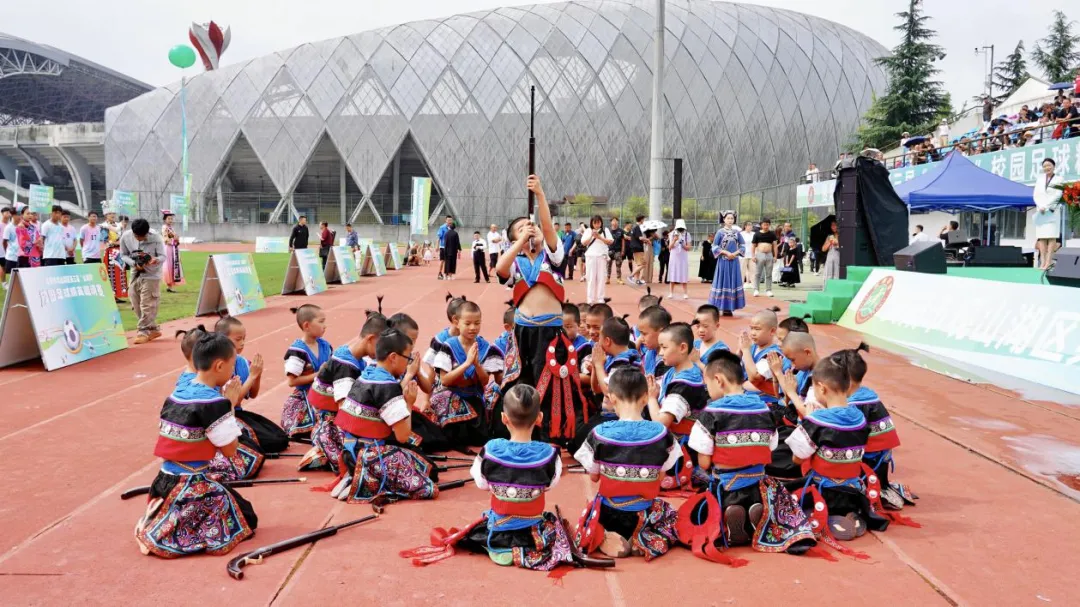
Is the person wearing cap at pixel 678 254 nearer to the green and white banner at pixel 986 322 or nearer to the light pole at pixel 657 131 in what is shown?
the light pole at pixel 657 131

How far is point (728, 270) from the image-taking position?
523 inches

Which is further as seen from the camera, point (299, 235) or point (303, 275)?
point (299, 235)

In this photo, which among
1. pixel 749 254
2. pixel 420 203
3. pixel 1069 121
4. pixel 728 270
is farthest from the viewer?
pixel 420 203

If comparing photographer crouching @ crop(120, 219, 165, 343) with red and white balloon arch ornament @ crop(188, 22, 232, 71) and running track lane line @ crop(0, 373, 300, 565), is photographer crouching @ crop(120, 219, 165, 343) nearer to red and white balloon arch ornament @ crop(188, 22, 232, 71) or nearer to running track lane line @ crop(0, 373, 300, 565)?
running track lane line @ crop(0, 373, 300, 565)

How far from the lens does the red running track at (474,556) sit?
10.4ft

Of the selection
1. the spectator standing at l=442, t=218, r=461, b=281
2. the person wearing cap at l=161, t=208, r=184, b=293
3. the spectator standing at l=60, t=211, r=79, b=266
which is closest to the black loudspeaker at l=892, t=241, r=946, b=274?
the spectator standing at l=442, t=218, r=461, b=281

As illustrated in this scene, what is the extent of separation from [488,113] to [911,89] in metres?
25.3

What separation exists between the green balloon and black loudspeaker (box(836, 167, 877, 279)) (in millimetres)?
35839

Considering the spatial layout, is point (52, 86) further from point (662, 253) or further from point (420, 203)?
point (662, 253)

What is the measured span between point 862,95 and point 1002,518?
6237cm

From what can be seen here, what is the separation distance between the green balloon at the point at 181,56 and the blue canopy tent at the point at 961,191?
1414 inches

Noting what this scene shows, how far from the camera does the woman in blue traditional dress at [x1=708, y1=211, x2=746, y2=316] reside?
13125 mm

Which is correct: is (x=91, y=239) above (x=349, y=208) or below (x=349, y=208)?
below

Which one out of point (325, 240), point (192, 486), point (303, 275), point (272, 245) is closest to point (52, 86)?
point (272, 245)
